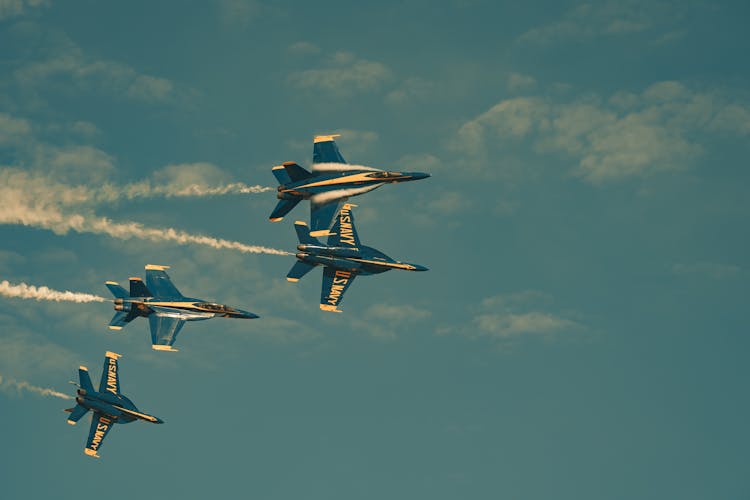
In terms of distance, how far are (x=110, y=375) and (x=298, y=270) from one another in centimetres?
2992

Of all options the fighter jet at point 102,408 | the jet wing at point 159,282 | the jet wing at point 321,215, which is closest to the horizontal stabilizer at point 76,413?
the fighter jet at point 102,408

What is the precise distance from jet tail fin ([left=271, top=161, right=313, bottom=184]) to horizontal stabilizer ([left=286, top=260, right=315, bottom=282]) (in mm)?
10897

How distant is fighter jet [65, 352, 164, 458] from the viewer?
4980 inches

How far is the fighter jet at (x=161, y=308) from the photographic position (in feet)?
392

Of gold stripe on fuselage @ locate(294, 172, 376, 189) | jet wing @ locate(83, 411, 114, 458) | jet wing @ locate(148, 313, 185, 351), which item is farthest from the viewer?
jet wing @ locate(83, 411, 114, 458)

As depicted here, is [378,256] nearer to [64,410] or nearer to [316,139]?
[316,139]

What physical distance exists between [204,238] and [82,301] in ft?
58.6

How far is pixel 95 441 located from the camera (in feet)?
418

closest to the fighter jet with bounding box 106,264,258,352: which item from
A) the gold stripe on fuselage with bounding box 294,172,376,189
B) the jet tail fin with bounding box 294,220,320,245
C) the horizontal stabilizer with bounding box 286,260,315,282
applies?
the horizontal stabilizer with bounding box 286,260,315,282

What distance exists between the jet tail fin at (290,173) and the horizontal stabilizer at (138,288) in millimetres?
22185

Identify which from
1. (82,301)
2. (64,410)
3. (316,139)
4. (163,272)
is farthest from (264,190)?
(64,410)

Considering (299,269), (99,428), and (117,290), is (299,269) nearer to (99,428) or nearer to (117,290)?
(117,290)

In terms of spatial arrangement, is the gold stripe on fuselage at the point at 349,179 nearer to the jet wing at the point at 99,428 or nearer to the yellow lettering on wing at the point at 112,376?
the yellow lettering on wing at the point at 112,376

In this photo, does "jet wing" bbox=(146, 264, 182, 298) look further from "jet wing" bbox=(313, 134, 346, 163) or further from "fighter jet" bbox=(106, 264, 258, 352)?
"jet wing" bbox=(313, 134, 346, 163)
